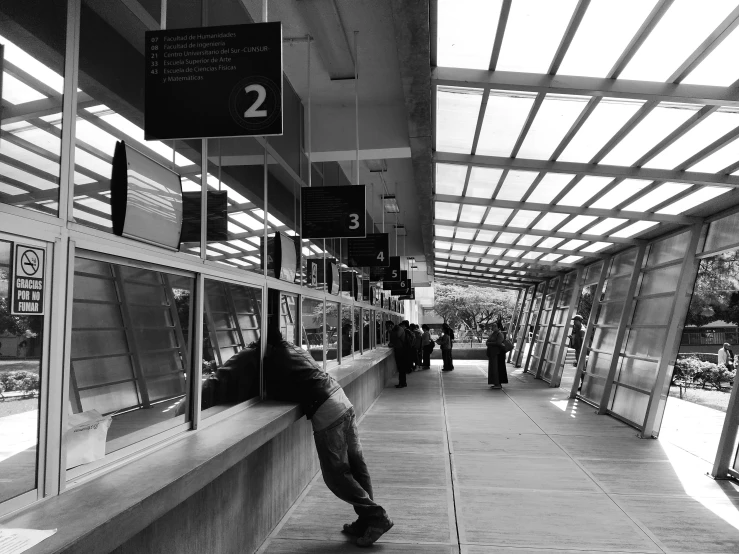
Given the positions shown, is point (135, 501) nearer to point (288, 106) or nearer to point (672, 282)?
point (288, 106)

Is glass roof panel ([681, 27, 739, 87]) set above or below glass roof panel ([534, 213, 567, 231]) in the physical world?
below

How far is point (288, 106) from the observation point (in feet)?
25.5

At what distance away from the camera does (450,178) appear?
10.1 meters

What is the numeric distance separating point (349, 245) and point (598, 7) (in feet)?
23.6

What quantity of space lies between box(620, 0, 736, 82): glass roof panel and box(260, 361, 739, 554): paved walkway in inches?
155

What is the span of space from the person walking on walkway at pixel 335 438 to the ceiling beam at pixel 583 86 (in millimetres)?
3209

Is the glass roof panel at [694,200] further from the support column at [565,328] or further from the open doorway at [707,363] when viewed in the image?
the support column at [565,328]

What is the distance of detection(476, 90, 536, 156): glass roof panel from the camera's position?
21.7 feet

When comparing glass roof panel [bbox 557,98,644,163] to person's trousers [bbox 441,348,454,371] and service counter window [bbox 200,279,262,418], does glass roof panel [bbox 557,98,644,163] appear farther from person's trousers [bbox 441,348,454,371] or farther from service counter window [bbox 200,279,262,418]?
person's trousers [bbox 441,348,454,371]

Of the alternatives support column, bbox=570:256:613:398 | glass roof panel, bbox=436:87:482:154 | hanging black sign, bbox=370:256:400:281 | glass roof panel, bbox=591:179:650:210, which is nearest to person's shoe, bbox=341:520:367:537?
glass roof panel, bbox=436:87:482:154

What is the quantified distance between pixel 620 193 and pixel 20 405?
341 inches

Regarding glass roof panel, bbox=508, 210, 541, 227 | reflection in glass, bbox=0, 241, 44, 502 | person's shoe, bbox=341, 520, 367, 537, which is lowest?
person's shoe, bbox=341, 520, 367, 537

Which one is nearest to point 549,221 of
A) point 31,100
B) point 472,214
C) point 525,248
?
point 472,214

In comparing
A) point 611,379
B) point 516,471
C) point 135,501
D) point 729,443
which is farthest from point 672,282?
point 135,501
